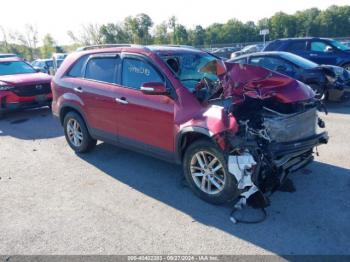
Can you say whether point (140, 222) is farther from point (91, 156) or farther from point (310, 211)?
point (91, 156)

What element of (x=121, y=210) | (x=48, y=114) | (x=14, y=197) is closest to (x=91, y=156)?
(x=14, y=197)

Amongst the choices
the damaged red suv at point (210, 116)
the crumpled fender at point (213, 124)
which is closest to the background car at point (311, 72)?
the damaged red suv at point (210, 116)

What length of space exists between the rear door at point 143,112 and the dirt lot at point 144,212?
0.60 meters

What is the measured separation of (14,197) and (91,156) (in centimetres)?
160

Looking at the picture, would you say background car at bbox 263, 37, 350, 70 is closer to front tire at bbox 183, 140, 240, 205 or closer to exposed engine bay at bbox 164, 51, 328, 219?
exposed engine bay at bbox 164, 51, 328, 219

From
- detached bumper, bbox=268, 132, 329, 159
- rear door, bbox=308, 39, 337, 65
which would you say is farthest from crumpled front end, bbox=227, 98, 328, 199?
rear door, bbox=308, 39, 337, 65

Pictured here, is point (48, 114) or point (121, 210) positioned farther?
point (48, 114)

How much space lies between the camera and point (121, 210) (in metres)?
3.87

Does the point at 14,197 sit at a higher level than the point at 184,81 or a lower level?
lower

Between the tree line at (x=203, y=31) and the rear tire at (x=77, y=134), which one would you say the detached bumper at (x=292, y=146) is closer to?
the rear tire at (x=77, y=134)

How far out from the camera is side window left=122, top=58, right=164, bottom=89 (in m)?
4.30

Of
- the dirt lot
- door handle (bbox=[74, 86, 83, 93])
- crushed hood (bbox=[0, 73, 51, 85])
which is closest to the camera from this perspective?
the dirt lot

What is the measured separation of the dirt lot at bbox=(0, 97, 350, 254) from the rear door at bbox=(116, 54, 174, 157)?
605 mm

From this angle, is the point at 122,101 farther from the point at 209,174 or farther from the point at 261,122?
the point at 261,122
